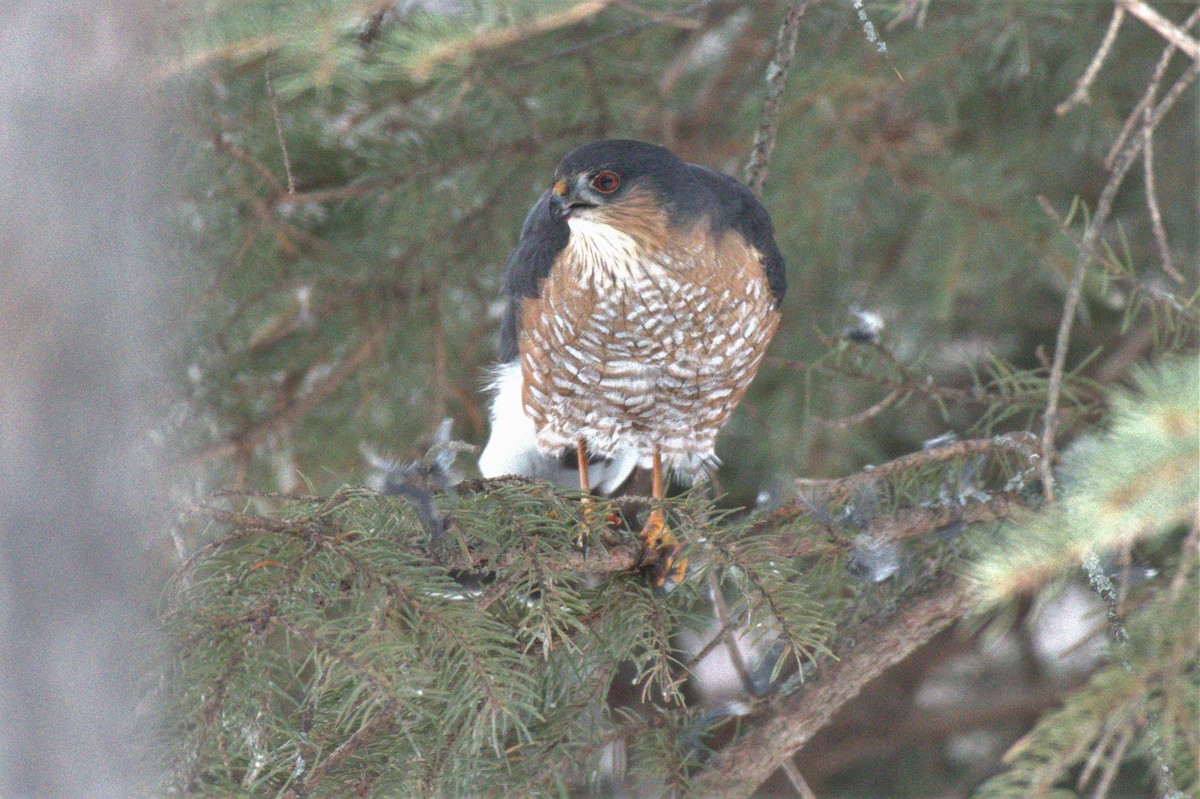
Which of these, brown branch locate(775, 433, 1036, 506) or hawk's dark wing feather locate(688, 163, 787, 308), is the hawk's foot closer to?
brown branch locate(775, 433, 1036, 506)

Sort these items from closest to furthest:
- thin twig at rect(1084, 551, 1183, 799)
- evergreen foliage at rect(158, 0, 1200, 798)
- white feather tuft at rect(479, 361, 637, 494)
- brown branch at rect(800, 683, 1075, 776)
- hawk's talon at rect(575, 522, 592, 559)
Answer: thin twig at rect(1084, 551, 1183, 799) < evergreen foliage at rect(158, 0, 1200, 798) < hawk's talon at rect(575, 522, 592, 559) < white feather tuft at rect(479, 361, 637, 494) < brown branch at rect(800, 683, 1075, 776)

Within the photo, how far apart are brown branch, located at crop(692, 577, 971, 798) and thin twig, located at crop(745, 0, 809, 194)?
124 cm

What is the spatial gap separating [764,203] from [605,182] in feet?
3.47

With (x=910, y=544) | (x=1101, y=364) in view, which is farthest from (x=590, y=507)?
(x=1101, y=364)

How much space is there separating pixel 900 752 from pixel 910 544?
2390mm

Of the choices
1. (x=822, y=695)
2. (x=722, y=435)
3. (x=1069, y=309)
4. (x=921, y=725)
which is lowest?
(x=921, y=725)

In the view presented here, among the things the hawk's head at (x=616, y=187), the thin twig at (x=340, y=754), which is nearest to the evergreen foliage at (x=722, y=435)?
the thin twig at (x=340, y=754)

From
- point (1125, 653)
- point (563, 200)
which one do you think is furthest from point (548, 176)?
point (1125, 653)

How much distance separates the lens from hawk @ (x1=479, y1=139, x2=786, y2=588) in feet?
9.06

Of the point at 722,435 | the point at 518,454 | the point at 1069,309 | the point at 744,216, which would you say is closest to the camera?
the point at 1069,309

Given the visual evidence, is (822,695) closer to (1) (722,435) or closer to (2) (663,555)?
(2) (663,555)

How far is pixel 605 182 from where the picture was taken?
2.77 meters

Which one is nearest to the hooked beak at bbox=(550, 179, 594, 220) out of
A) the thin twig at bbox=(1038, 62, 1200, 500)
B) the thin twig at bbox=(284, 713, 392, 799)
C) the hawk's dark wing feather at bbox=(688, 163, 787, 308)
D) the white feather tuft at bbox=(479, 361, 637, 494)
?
the hawk's dark wing feather at bbox=(688, 163, 787, 308)

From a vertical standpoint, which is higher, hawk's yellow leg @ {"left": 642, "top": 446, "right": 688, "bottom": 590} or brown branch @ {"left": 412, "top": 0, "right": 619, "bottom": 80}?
brown branch @ {"left": 412, "top": 0, "right": 619, "bottom": 80}
